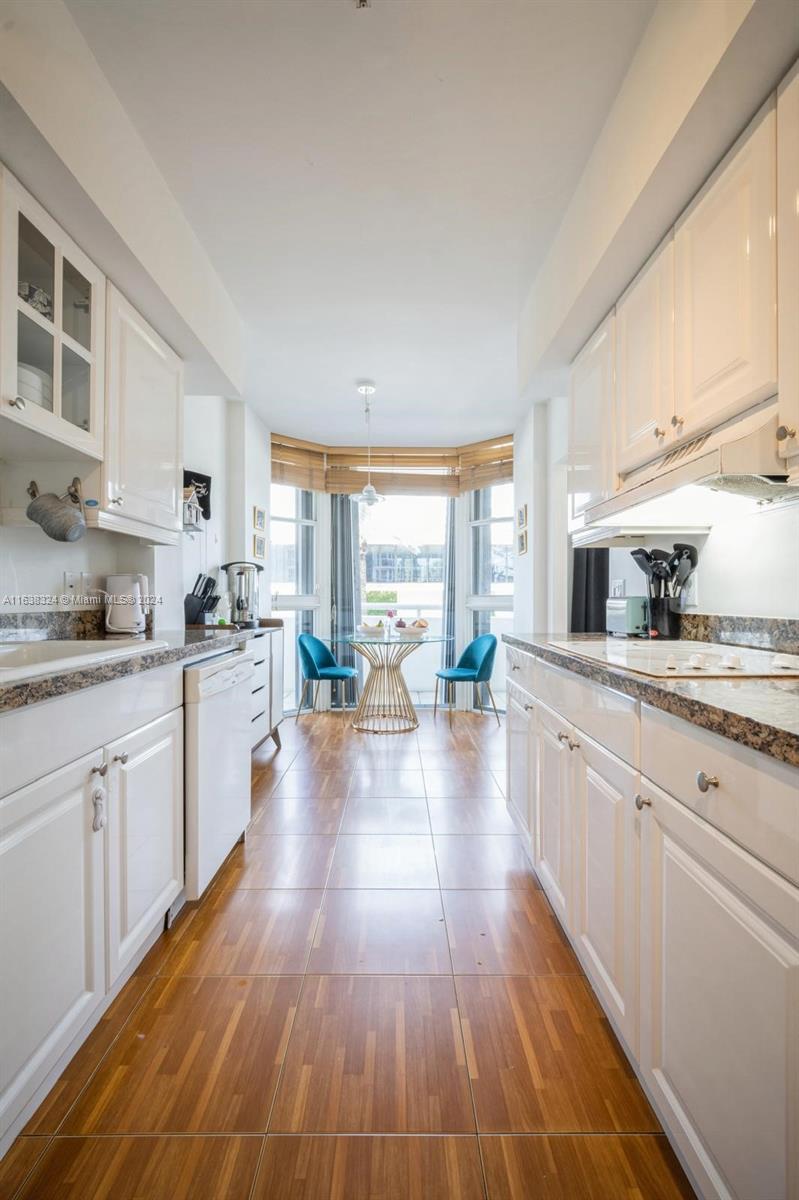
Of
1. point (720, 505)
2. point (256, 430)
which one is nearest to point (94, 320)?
point (720, 505)

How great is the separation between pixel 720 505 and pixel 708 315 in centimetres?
77

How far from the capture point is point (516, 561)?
16.0ft

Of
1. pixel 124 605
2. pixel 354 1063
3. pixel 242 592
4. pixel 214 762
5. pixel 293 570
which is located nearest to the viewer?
pixel 354 1063

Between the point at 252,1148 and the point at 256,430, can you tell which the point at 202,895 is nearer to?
the point at 252,1148

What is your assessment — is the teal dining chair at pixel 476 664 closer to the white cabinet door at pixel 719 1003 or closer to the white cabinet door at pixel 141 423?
the white cabinet door at pixel 141 423


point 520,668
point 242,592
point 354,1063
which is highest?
point 242,592

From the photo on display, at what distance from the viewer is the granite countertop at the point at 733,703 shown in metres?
0.74

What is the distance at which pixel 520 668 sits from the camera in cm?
239

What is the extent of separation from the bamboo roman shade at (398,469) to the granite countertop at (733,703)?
179 inches

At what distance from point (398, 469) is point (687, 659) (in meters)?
4.60

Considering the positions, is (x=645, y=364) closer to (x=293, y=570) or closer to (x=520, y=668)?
(x=520, y=668)

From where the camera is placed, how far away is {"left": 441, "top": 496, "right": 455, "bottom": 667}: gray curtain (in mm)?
5898

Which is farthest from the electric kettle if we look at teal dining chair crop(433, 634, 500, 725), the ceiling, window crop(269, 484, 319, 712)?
teal dining chair crop(433, 634, 500, 725)

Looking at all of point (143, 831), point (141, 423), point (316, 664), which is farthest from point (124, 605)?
point (316, 664)
